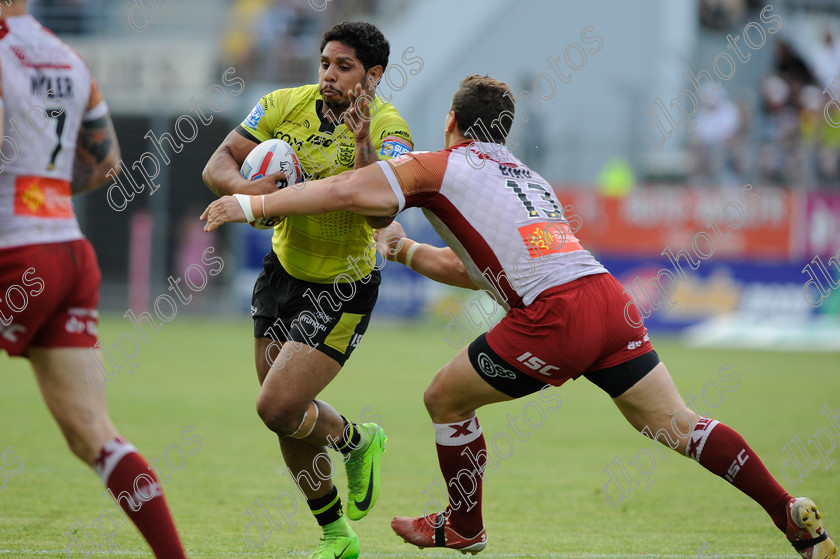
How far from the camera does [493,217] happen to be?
4727mm

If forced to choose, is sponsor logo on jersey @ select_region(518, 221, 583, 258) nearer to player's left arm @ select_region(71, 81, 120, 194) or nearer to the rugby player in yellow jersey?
the rugby player in yellow jersey

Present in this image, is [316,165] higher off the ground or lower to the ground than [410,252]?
higher

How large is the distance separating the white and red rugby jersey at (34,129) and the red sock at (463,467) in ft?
7.02

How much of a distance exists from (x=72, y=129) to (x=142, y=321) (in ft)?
58.8

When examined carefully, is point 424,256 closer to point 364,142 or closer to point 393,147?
point 393,147

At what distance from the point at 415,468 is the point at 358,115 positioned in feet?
12.6

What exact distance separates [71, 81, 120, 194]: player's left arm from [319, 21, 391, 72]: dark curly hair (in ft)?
4.85

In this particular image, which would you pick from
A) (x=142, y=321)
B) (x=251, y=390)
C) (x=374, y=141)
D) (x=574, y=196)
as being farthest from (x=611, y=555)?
(x=142, y=321)

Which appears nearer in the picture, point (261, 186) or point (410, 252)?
point (261, 186)

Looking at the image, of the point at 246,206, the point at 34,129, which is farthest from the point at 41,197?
the point at 246,206

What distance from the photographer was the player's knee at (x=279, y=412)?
5227 mm

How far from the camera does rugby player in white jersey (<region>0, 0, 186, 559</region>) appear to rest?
3.82 m

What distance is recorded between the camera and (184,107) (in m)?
22.9

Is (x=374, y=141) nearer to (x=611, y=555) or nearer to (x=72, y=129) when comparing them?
(x=72, y=129)
